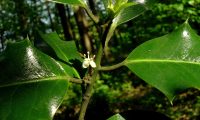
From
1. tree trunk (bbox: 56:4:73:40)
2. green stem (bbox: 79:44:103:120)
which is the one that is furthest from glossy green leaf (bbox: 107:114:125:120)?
tree trunk (bbox: 56:4:73:40)

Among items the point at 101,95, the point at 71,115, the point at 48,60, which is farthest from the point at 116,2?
the point at 101,95

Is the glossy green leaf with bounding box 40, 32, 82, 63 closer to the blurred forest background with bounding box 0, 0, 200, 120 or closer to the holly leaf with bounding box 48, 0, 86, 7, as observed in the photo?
the holly leaf with bounding box 48, 0, 86, 7

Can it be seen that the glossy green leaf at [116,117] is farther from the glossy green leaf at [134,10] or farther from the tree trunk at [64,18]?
the tree trunk at [64,18]

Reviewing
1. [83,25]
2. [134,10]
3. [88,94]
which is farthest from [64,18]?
[88,94]

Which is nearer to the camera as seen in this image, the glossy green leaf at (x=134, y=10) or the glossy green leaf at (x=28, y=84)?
the glossy green leaf at (x=28, y=84)

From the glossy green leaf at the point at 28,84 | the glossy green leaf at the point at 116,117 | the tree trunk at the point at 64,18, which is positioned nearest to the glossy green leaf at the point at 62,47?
the glossy green leaf at the point at 28,84

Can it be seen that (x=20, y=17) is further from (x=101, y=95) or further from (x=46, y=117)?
(x=46, y=117)
